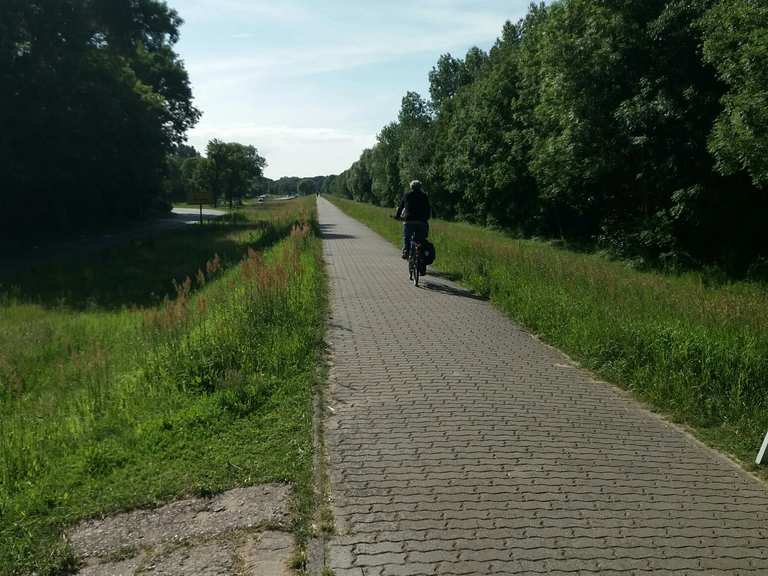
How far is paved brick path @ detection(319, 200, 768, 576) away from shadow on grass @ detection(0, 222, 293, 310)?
10.6 m

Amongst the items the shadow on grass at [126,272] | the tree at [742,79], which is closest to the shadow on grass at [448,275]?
the tree at [742,79]

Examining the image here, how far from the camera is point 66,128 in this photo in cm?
2744

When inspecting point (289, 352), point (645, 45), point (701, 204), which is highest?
point (645, 45)

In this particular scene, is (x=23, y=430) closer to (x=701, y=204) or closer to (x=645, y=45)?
(x=701, y=204)

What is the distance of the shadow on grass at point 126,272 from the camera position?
1714 centimetres

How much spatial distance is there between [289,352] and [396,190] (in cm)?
6540

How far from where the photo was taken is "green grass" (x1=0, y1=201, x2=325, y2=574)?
4426 mm

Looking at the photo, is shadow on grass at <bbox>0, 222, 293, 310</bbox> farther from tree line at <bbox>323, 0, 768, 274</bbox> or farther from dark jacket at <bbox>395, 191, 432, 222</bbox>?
tree line at <bbox>323, 0, 768, 274</bbox>

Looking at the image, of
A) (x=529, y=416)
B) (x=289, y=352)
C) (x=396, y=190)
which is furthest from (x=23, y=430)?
(x=396, y=190)

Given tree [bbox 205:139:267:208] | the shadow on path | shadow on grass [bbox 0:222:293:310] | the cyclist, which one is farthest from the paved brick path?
tree [bbox 205:139:267:208]

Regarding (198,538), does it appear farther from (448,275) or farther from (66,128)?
(66,128)

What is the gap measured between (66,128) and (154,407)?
24.7 metres

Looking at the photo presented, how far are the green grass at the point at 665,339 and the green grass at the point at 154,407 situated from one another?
315 cm

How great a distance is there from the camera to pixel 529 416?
5.89m
